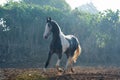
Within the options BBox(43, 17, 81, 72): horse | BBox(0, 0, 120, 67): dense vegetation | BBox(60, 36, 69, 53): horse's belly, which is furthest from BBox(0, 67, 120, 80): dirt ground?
BBox(0, 0, 120, 67): dense vegetation

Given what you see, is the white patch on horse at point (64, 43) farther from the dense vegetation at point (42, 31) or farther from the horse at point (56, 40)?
the dense vegetation at point (42, 31)

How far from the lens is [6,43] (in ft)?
82.9

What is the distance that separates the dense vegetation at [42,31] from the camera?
24.9 meters

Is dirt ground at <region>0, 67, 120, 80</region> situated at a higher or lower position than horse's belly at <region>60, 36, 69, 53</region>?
lower

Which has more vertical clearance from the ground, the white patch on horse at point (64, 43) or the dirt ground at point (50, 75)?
the white patch on horse at point (64, 43)

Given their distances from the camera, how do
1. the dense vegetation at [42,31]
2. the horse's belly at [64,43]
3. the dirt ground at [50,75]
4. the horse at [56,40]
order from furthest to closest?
the dense vegetation at [42,31] → the horse's belly at [64,43] → the horse at [56,40] → the dirt ground at [50,75]

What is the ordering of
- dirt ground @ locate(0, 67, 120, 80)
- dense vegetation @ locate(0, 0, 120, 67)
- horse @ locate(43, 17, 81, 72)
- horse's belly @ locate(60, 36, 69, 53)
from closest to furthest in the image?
dirt ground @ locate(0, 67, 120, 80), horse @ locate(43, 17, 81, 72), horse's belly @ locate(60, 36, 69, 53), dense vegetation @ locate(0, 0, 120, 67)

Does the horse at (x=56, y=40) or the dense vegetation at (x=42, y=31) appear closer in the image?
the horse at (x=56, y=40)

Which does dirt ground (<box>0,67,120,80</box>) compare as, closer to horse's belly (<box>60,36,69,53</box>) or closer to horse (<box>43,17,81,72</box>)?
horse (<box>43,17,81,72</box>)

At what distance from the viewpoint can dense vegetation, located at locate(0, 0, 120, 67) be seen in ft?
81.7

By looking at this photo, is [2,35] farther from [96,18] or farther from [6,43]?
[96,18]

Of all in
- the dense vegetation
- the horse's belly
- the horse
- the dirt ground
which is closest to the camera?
the dirt ground

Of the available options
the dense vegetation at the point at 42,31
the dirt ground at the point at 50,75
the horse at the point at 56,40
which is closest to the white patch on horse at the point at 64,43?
the horse at the point at 56,40

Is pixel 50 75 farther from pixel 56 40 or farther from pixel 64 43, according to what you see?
pixel 64 43
